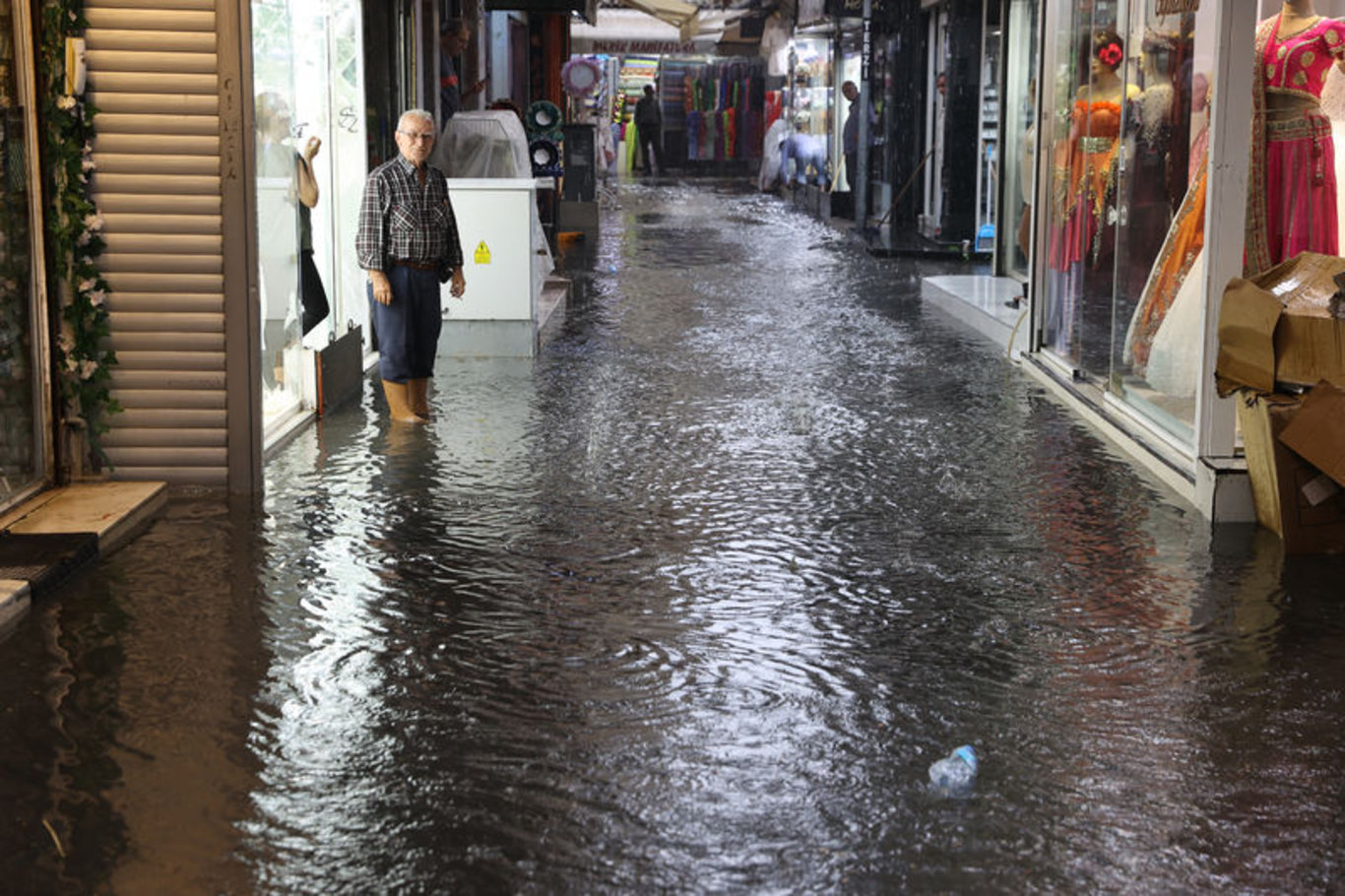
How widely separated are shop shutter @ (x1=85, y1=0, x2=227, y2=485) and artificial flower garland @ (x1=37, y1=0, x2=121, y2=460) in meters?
0.06

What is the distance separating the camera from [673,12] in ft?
82.9

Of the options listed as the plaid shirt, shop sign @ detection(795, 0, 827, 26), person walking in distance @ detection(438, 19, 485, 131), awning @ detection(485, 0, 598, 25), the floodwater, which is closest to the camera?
the floodwater

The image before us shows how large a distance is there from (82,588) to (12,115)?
1979mm

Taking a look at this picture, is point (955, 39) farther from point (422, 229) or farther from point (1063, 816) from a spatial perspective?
point (1063, 816)

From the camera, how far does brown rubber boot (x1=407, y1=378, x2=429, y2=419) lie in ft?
29.0

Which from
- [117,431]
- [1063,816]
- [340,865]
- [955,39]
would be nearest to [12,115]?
[117,431]

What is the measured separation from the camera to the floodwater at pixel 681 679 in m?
3.66

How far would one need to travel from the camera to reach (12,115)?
21.7 ft

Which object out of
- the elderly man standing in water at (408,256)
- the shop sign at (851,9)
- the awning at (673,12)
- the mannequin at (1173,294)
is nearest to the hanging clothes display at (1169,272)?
the mannequin at (1173,294)

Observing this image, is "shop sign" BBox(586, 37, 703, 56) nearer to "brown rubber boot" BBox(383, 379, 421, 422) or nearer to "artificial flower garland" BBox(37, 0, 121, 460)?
"brown rubber boot" BBox(383, 379, 421, 422)

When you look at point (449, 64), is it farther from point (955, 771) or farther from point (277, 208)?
point (955, 771)

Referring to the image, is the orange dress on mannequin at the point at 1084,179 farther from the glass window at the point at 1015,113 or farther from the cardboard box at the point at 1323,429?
the glass window at the point at 1015,113

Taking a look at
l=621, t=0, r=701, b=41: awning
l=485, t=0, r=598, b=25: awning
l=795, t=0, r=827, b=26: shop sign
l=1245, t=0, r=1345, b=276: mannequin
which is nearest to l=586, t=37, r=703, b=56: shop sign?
l=795, t=0, r=827, b=26: shop sign

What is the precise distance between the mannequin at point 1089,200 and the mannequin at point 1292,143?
→ 1.09 meters
